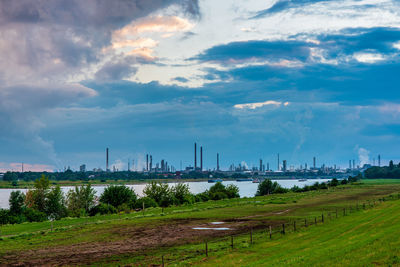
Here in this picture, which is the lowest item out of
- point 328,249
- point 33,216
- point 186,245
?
point 33,216

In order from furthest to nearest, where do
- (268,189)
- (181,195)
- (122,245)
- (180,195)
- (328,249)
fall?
(268,189)
(180,195)
(181,195)
(122,245)
(328,249)

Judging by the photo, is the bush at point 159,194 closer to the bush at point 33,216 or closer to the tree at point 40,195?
the tree at point 40,195

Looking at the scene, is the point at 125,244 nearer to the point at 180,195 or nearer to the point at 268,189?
the point at 180,195

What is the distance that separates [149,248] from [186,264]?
43.5 feet

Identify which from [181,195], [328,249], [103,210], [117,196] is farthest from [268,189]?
[328,249]

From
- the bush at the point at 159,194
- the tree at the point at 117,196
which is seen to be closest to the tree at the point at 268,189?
the bush at the point at 159,194

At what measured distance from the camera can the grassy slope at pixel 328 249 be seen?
32719mm

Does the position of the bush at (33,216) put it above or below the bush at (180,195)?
below

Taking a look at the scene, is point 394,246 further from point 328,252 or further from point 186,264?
point 186,264

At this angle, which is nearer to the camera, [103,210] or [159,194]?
[103,210]

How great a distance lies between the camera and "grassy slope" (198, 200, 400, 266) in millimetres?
32719

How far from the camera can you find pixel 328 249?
1487 inches

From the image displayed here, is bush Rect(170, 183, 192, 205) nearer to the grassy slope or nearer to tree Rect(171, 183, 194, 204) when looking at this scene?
tree Rect(171, 183, 194, 204)

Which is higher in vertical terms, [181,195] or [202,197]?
Result: [181,195]
